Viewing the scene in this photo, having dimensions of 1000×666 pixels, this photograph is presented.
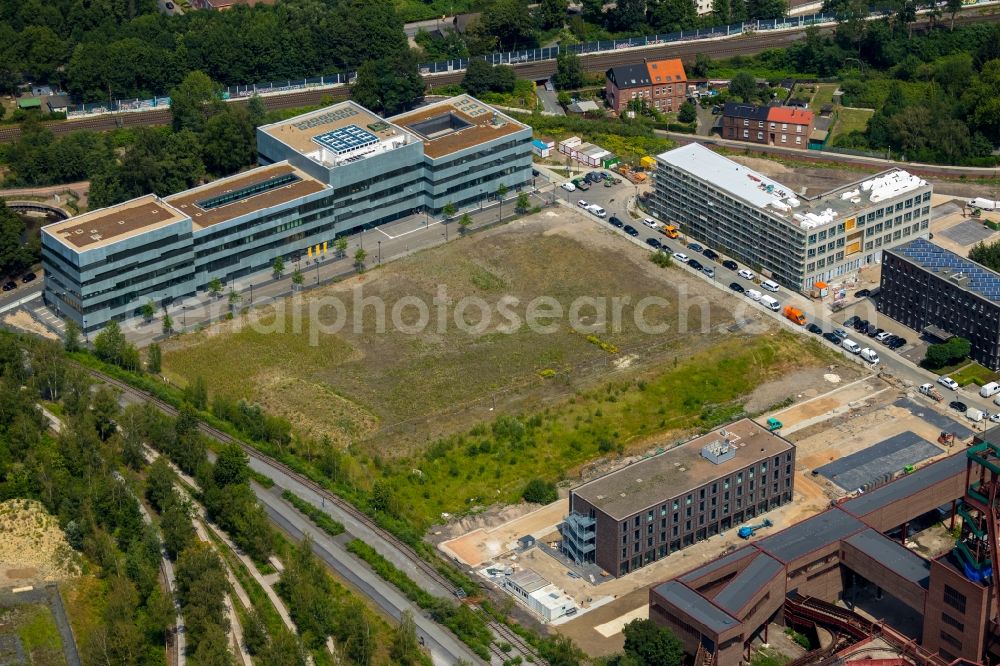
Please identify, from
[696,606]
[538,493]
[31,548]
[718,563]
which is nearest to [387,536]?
[538,493]

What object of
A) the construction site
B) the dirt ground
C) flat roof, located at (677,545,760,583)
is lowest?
the construction site

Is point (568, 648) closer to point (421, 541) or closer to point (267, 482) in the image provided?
point (421, 541)

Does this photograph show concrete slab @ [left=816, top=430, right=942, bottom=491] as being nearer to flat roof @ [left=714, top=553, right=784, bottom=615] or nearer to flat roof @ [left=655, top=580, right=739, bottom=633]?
flat roof @ [left=714, top=553, right=784, bottom=615]

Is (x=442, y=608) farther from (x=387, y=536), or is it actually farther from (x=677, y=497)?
(x=677, y=497)

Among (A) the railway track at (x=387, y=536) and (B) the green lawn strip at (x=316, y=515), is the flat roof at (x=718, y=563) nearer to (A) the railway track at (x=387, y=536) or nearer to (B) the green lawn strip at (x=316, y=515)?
(A) the railway track at (x=387, y=536)

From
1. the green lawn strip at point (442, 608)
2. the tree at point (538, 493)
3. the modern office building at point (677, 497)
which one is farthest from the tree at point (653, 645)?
the tree at point (538, 493)

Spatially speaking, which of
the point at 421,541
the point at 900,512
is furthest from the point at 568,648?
the point at 900,512

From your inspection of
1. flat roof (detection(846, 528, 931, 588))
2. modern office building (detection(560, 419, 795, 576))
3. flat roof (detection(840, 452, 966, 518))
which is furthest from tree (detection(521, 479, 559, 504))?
flat roof (detection(846, 528, 931, 588))
